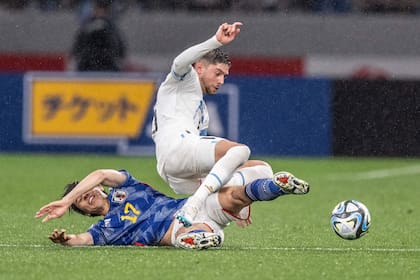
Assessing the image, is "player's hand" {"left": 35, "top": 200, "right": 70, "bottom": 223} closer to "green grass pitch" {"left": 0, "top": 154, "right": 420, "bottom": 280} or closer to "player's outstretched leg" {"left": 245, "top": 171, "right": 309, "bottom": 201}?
Result: "green grass pitch" {"left": 0, "top": 154, "right": 420, "bottom": 280}

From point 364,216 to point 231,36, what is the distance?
5.24ft

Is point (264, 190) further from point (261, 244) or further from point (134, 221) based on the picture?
point (134, 221)

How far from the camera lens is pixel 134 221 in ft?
27.8

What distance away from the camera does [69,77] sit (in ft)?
62.0

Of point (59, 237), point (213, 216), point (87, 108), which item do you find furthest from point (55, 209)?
point (87, 108)

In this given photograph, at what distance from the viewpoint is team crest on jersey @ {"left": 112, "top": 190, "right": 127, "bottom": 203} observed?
8586 mm

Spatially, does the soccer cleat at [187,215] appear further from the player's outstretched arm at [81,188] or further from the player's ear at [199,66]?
the player's ear at [199,66]

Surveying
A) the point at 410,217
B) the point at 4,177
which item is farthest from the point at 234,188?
the point at 4,177

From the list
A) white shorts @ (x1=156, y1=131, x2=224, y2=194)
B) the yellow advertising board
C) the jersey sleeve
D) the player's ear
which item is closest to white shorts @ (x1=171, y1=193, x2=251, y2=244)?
A: white shorts @ (x1=156, y1=131, x2=224, y2=194)

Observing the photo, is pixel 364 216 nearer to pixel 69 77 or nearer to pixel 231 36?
pixel 231 36

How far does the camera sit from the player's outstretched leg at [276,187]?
26.9 feet

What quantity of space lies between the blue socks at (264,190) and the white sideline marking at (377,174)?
774 centimetres

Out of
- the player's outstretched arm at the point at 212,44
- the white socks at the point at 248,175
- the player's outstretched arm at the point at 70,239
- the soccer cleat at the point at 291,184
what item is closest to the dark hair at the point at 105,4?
the player's outstretched arm at the point at 212,44

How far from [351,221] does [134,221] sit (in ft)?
4.90
